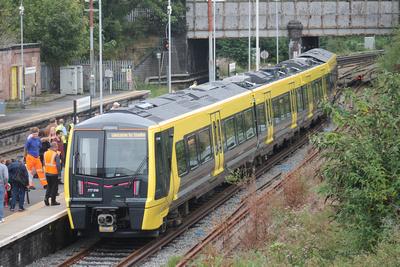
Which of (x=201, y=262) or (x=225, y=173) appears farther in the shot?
(x=225, y=173)

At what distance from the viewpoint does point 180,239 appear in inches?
565

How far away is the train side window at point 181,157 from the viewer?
14298mm

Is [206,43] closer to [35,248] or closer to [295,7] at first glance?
[295,7]

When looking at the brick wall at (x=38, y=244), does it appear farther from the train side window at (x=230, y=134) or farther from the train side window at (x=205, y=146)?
the train side window at (x=230, y=134)

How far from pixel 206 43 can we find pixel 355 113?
48646 millimetres

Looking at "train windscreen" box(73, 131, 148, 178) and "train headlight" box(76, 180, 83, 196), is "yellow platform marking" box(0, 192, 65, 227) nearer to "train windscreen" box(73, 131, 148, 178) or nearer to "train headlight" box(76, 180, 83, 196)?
"train headlight" box(76, 180, 83, 196)

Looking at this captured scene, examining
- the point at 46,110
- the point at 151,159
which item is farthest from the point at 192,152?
the point at 46,110

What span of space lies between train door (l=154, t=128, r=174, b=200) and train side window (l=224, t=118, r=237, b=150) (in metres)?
4.00

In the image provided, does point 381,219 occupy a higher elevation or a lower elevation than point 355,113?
lower

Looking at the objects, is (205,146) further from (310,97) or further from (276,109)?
(310,97)

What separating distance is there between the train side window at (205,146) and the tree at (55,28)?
81.2 ft

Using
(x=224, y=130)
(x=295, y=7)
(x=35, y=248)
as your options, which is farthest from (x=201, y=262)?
(x=295, y=7)

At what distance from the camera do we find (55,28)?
3919 centimetres

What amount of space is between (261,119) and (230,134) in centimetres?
322
